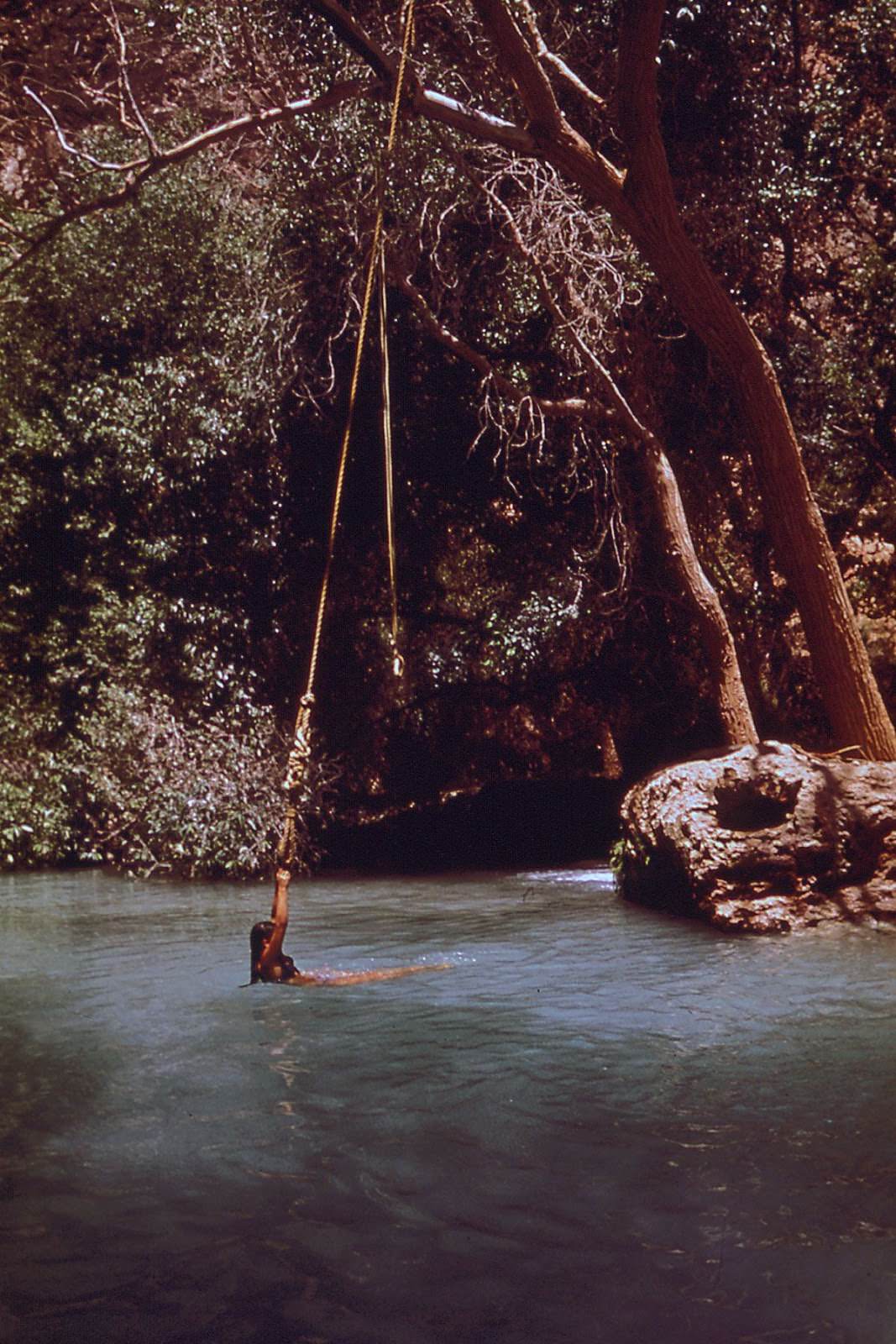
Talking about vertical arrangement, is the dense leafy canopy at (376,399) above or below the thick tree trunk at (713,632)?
above

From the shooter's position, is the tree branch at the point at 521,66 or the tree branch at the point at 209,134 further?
the tree branch at the point at 209,134

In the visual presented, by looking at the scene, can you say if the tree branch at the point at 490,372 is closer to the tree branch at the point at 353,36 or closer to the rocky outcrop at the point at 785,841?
the tree branch at the point at 353,36

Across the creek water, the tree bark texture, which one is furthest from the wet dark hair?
the tree bark texture

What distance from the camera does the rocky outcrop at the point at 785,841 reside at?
35.8ft

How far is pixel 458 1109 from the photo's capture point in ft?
19.6

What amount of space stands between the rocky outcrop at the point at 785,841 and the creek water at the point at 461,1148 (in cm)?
60

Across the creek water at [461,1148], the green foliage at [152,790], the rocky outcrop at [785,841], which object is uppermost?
the green foliage at [152,790]

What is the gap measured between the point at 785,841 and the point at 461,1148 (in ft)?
20.1

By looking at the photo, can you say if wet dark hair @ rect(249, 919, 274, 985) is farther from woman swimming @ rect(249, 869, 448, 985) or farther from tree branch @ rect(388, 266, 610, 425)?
tree branch @ rect(388, 266, 610, 425)

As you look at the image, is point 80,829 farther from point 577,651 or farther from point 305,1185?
point 305,1185

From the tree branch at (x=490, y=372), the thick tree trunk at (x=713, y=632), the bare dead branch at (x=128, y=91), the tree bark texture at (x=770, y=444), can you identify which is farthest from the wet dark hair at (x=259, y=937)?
the tree branch at (x=490, y=372)

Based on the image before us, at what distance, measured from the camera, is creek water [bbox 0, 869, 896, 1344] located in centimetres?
387

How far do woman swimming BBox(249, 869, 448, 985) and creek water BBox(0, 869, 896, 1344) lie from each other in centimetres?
11

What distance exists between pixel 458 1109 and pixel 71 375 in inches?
541
